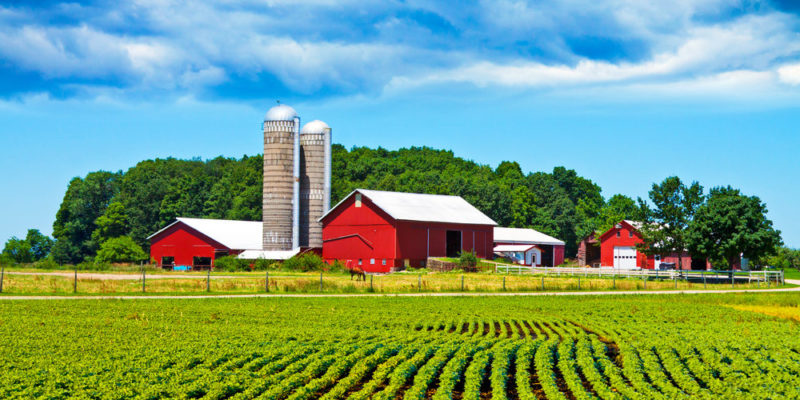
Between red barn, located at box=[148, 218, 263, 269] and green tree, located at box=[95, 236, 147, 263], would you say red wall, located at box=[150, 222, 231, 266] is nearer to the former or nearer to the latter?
red barn, located at box=[148, 218, 263, 269]

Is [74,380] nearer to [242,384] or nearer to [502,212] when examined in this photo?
[242,384]

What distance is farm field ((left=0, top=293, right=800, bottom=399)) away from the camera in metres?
14.6

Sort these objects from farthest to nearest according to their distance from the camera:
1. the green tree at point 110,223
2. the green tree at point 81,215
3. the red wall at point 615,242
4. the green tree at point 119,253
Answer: the green tree at point 81,215
the green tree at point 110,223
the green tree at point 119,253
the red wall at point 615,242

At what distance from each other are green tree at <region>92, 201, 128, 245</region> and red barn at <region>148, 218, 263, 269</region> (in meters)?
28.9

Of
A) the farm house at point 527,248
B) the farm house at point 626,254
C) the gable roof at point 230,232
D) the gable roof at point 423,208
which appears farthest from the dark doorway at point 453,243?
the gable roof at point 230,232

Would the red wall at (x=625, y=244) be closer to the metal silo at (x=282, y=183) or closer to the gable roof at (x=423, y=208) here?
the gable roof at (x=423, y=208)

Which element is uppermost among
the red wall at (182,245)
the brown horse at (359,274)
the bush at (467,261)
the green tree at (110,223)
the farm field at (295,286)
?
the green tree at (110,223)

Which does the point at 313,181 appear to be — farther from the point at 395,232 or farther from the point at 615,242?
the point at 615,242

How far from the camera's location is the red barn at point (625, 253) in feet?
251

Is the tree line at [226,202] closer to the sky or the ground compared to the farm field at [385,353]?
closer to the sky

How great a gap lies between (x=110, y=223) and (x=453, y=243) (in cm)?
5573

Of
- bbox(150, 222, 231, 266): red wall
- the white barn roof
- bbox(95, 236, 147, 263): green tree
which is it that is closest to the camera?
bbox(150, 222, 231, 266): red wall

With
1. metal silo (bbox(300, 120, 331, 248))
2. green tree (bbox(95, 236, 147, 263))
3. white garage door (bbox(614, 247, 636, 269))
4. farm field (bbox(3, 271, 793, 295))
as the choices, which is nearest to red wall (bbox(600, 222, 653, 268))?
white garage door (bbox(614, 247, 636, 269))

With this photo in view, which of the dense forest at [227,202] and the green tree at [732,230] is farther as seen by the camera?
the dense forest at [227,202]
